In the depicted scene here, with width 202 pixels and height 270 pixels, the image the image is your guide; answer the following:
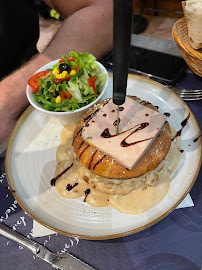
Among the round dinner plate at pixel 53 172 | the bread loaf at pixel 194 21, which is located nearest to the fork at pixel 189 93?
the round dinner plate at pixel 53 172

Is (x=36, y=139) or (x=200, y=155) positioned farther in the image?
(x=36, y=139)

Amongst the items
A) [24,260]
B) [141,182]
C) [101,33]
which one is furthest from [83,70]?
[24,260]

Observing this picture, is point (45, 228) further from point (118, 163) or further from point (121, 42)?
point (121, 42)

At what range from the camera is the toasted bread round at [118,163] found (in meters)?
1.70

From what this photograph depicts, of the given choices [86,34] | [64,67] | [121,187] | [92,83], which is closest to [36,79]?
[64,67]

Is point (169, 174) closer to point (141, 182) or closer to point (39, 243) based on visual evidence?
point (141, 182)

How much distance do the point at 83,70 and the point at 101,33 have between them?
2.94 feet

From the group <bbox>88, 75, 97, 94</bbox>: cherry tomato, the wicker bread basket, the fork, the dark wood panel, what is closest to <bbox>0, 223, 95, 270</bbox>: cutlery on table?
<bbox>88, 75, 97, 94</bbox>: cherry tomato

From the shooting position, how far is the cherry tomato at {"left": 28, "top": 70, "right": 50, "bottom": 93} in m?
2.13

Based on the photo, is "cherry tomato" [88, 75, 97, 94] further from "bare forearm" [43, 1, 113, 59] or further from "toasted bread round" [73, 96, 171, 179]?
"bare forearm" [43, 1, 113, 59]

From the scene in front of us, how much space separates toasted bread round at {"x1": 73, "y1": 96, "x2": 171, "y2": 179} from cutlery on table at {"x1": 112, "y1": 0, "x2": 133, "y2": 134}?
1.82ft

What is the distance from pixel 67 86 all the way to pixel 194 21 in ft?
3.89

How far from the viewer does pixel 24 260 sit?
1.62 meters

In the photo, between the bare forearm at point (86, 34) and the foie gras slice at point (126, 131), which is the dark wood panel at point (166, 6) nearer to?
the bare forearm at point (86, 34)
